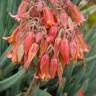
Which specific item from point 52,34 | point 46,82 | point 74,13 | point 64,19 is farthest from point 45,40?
point 46,82

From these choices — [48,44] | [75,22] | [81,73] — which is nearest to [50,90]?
[81,73]

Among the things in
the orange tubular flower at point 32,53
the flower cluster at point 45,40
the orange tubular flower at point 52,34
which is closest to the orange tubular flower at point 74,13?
the flower cluster at point 45,40

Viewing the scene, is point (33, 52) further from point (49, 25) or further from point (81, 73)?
point (81, 73)

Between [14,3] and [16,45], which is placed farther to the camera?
[14,3]

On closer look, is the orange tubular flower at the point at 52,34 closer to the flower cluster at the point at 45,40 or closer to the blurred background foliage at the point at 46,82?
the flower cluster at the point at 45,40

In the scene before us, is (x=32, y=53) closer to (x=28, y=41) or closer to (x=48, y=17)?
(x=28, y=41)

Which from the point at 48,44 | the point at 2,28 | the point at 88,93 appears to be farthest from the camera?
the point at 88,93

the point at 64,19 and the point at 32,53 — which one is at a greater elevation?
the point at 64,19

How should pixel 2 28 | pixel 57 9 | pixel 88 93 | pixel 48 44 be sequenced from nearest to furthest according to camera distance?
pixel 48 44 < pixel 57 9 < pixel 2 28 < pixel 88 93

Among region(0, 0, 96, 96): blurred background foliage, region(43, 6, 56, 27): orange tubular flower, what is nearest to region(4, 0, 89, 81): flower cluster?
region(43, 6, 56, 27): orange tubular flower
